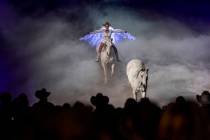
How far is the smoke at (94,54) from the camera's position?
1330 centimetres

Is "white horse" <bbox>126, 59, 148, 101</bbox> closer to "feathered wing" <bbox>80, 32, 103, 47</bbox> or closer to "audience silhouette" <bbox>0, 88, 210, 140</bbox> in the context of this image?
"feathered wing" <bbox>80, 32, 103, 47</bbox>

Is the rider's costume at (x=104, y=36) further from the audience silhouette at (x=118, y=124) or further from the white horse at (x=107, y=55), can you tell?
the audience silhouette at (x=118, y=124)

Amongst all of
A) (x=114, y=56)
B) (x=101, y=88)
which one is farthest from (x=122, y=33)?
(x=101, y=88)

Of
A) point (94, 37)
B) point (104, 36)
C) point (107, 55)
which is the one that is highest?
point (94, 37)

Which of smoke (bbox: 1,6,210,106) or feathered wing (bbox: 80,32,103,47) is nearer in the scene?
feathered wing (bbox: 80,32,103,47)

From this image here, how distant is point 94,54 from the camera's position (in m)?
14.4

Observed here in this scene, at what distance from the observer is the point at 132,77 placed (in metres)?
9.86

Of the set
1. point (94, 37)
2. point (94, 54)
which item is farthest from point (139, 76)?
point (94, 54)

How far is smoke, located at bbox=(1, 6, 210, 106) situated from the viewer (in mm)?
13305

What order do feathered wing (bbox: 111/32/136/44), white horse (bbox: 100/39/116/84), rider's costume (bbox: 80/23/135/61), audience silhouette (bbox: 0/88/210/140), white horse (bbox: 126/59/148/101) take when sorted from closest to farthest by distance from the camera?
audience silhouette (bbox: 0/88/210/140) → white horse (bbox: 126/59/148/101) → white horse (bbox: 100/39/116/84) → rider's costume (bbox: 80/23/135/61) → feathered wing (bbox: 111/32/136/44)

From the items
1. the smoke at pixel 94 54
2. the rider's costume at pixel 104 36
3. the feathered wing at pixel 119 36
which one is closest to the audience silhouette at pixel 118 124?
the rider's costume at pixel 104 36

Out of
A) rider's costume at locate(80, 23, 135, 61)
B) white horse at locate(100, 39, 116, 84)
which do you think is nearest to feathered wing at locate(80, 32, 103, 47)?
rider's costume at locate(80, 23, 135, 61)

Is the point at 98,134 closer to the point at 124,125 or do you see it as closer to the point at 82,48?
the point at 124,125

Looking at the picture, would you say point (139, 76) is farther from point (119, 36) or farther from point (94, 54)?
point (94, 54)
